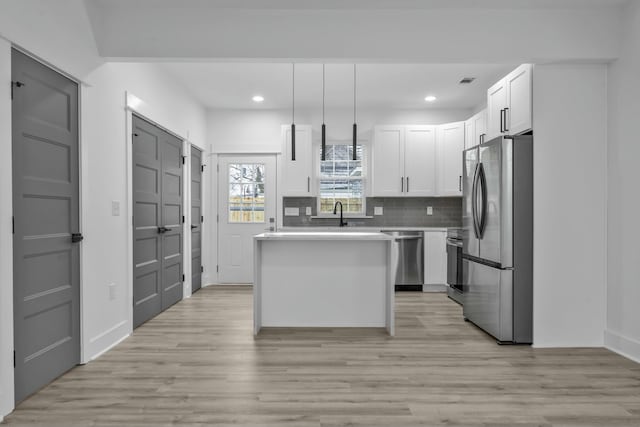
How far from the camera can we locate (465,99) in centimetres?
583

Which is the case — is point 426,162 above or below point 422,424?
above

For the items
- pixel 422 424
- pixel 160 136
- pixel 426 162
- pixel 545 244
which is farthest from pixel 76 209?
pixel 426 162

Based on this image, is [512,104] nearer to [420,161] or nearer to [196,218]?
[420,161]

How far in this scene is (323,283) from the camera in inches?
153

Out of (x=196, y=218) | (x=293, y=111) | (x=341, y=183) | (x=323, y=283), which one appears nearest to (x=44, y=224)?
(x=323, y=283)

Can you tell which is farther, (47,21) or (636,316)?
(636,316)

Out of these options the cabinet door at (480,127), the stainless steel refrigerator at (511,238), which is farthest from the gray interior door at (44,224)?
the cabinet door at (480,127)

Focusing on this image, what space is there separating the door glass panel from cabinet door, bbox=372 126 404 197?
5.85 ft

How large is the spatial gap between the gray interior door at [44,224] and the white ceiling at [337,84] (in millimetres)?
2000

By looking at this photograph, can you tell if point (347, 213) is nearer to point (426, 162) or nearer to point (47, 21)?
point (426, 162)

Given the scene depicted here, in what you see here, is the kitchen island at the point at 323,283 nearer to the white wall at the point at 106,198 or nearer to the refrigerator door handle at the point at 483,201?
the refrigerator door handle at the point at 483,201

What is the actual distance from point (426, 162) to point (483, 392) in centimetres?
404

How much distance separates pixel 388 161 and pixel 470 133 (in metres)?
1.19

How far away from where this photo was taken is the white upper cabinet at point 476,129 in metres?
5.09
